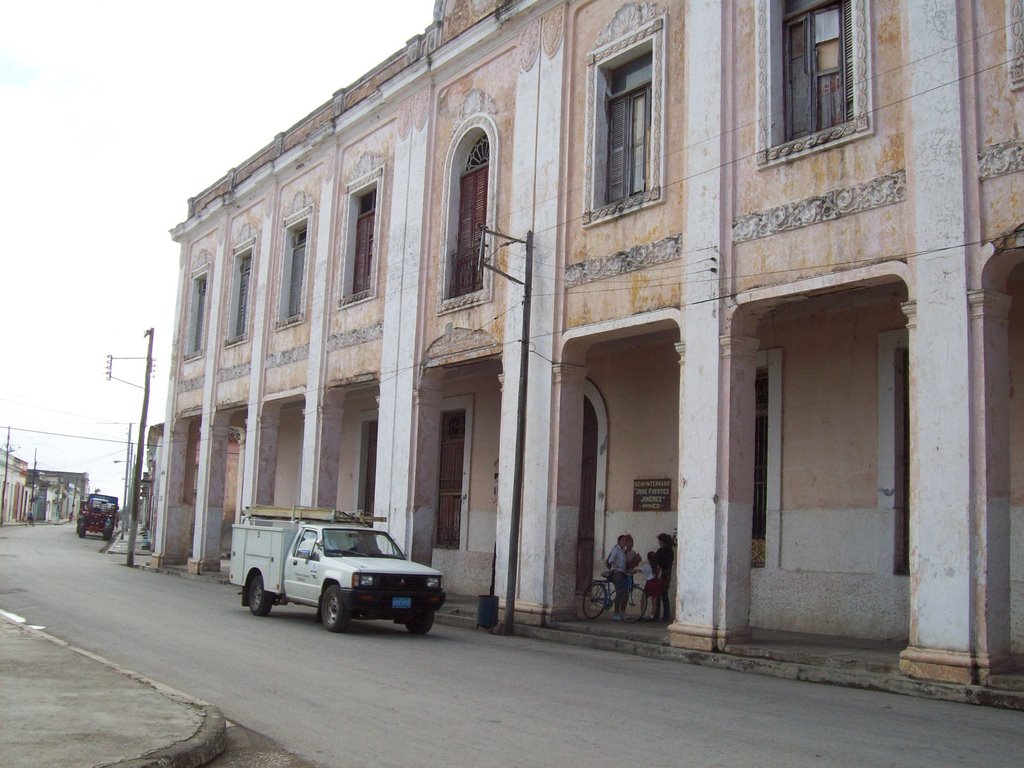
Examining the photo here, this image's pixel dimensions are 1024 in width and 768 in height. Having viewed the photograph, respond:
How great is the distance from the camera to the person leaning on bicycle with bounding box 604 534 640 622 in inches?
666

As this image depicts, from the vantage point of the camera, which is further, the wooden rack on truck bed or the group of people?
the wooden rack on truck bed

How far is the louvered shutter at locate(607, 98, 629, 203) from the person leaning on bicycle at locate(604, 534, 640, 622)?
577 centimetres

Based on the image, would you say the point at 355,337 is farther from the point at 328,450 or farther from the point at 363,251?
the point at 328,450

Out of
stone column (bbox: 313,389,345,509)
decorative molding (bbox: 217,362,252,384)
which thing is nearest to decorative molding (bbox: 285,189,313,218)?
decorative molding (bbox: 217,362,252,384)

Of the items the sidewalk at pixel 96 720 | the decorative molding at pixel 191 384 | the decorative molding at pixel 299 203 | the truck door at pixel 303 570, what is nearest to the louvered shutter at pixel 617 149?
the truck door at pixel 303 570

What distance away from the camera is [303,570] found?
1638 centimetres

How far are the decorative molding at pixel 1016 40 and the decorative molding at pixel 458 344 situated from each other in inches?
379

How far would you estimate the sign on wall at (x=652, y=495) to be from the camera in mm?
18000

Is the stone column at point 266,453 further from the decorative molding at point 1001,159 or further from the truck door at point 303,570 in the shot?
the decorative molding at point 1001,159

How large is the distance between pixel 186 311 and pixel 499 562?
64.0ft

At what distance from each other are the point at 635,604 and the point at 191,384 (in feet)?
60.6

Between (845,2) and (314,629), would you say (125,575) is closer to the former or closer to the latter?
(314,629)

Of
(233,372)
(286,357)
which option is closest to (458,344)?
(286,357)

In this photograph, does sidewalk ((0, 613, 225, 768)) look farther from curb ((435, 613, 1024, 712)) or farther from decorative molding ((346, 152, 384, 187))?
decorative molding ((346, 152, 384, 187))
